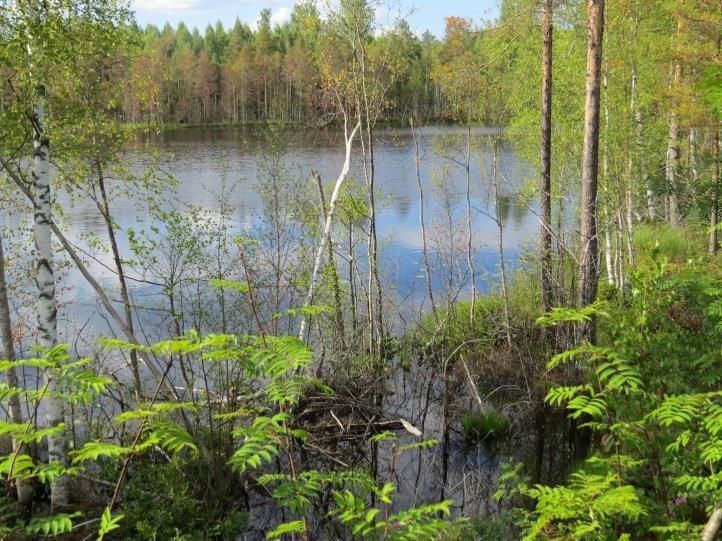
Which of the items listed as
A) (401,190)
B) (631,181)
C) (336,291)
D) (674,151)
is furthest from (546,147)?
(401,190)

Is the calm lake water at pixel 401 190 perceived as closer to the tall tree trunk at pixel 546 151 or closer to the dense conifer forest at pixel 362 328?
the dense conifer forest at pixel 362 328

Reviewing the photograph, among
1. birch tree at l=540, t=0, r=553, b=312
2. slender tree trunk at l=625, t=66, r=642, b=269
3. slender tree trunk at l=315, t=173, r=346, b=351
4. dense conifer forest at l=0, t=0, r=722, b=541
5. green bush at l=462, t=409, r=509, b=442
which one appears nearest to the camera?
dense conifer forest at l=0, t=0, r=722, b=541

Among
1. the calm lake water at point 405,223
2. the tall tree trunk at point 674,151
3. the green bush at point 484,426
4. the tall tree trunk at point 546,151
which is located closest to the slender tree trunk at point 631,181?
the tall tree trunk at point 546,151

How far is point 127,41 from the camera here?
754 cm

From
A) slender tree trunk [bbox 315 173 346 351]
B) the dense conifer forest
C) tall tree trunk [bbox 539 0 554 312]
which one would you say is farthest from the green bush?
tall tree trunk [bbox 539 0 554 312]

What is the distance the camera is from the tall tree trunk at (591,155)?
30.3 feet

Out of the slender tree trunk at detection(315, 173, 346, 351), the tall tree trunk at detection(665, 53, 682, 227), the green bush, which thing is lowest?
the green bush

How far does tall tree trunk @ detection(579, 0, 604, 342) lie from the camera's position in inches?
363

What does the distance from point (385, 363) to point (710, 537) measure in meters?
8.34

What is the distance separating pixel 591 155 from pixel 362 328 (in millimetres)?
4826

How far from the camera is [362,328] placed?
1120 centimetres

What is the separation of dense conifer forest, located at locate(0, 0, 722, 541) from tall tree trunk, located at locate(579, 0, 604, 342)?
0.15 ft

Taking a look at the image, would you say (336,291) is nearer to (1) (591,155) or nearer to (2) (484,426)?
(2) (484,426)

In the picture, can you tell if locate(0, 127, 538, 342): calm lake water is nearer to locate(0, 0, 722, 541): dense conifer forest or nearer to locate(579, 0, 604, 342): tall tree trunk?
locate(0, 0, 722, 541): dense conifer forest
